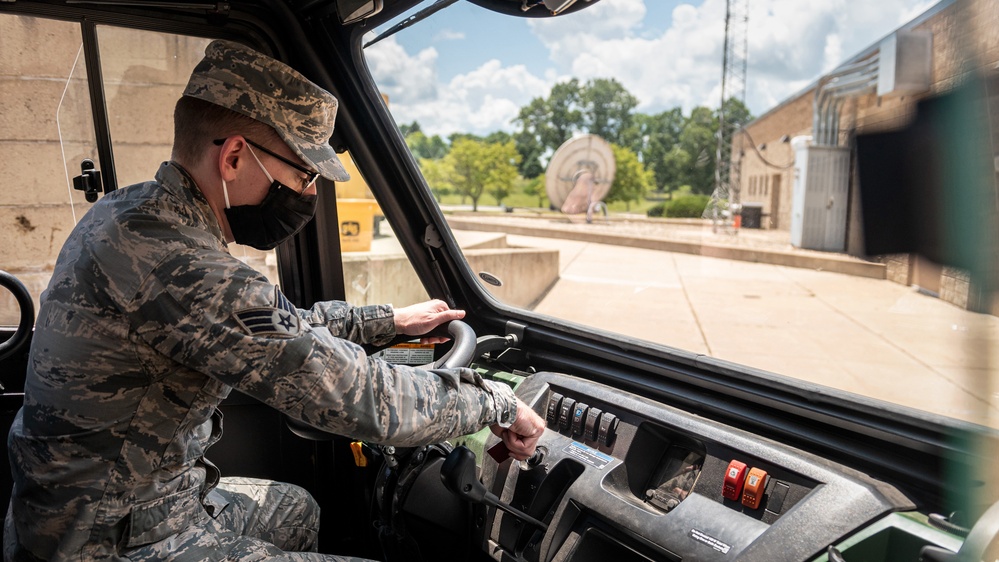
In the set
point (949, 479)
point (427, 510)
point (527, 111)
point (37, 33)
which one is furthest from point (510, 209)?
point (949, 479)

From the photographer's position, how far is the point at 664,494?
177 cm

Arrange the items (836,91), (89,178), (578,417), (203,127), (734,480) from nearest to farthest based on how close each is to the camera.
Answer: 1. (836,91)
2. (203,127)
3. (734,480)
4. (578,417)
5. (89,178)

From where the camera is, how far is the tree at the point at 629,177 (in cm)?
232

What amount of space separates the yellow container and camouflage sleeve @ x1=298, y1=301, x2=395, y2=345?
0.66m

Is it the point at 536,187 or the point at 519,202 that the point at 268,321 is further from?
the point at 519,202

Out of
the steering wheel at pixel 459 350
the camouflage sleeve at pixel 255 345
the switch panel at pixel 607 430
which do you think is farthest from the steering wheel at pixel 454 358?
the camouflage sleeve at pixel 255 345

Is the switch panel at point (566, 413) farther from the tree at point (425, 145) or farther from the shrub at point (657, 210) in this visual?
the tree at point (425, 145)

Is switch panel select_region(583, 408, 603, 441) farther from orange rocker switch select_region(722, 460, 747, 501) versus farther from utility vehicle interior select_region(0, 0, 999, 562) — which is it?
orange rocker switch select_region(722, 460, 747, 501)

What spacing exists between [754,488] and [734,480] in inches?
1.9

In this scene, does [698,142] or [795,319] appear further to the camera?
[795,319]

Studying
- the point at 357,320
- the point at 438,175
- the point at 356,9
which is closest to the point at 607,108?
the point at 438,175

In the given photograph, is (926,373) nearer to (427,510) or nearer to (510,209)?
(427,510)

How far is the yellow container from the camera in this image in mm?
2686

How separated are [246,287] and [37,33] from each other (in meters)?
1.58
